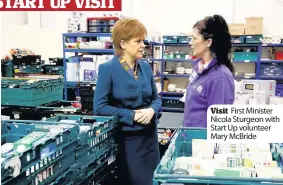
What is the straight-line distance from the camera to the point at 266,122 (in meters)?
1.28

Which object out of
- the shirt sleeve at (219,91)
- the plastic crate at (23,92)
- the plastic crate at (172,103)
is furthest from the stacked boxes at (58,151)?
the plastic crate at (172,103)

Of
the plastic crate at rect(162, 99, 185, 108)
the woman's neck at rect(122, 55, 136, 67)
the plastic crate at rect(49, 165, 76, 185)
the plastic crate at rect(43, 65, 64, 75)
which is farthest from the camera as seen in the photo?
the plastic crate at rect(43, 65, 64, 75)

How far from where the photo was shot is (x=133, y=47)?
2.19m

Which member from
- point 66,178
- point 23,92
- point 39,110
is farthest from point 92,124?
point 23,92

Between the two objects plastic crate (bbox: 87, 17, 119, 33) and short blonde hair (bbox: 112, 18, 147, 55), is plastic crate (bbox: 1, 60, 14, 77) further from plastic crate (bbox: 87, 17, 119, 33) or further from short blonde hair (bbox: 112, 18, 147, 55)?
short blonde hair (bbox: 112, 18, 147, 55)

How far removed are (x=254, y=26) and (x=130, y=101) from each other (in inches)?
303

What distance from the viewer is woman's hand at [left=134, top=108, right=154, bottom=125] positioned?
85.0 inches

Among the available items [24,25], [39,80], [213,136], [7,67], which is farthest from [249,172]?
[24,25]

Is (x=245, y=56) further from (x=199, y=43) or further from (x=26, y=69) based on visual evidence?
(x=199, y=43)

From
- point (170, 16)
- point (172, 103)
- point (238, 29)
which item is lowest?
point (172, 103)

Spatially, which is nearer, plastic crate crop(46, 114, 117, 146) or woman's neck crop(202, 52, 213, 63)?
plastic crate crop(46, 114, 117, 146)

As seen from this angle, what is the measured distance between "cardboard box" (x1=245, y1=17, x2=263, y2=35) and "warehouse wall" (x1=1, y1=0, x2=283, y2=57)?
114 centimetres

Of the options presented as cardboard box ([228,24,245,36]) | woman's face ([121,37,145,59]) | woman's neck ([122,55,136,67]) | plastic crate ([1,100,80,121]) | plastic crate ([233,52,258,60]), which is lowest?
plastic crate ([1,100,80,121])

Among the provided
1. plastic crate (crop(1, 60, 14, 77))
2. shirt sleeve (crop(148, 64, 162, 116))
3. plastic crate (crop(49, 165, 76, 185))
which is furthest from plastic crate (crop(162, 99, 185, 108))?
plastic crate (crop(49, 165, 76, 185))
